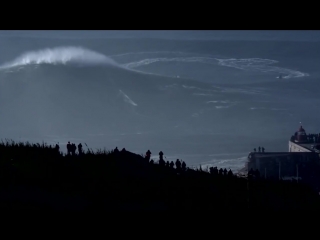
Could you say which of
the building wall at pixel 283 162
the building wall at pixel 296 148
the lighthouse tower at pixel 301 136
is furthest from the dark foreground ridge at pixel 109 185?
the lighthouse tower at pixel 301 136

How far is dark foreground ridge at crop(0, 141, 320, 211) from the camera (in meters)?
5.61

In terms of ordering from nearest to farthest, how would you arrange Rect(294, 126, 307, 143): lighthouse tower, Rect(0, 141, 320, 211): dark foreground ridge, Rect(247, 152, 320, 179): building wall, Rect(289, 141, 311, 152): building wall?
Rect(0, 141, 320, 211): dark foreground ridge
Rect(247, 152, 320, 179): building wall
Rect(289, 141, 311, 152): building wall
Rect(294, 126, 307, 143): lighthouse tower

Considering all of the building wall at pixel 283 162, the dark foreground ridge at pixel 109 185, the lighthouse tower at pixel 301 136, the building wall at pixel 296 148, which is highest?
the lighthouse tower at pixel 301 136

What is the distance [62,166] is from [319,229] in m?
5.05

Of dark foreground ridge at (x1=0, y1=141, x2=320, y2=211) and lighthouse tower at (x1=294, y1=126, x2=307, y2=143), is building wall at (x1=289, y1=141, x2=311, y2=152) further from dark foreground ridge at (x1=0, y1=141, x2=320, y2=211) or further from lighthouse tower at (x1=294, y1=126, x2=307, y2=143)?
dark foreground ridge at (x1=0, y1=141, x2=320, y2=211)

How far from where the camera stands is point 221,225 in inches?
90.8

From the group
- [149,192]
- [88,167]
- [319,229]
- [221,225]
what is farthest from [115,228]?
[88,167]

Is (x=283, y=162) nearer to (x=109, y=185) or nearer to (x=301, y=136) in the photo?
(x=301, y=136)

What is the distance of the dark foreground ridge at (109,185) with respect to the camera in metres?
5.61

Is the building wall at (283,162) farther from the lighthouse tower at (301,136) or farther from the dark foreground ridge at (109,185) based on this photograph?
the dark foreground ridge at (109,185)

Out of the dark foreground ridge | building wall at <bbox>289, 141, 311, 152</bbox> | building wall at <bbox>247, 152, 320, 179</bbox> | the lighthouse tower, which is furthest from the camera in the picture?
the lighthouse tower

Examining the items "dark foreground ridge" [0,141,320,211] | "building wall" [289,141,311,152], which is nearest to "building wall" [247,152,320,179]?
"building wall" [289,141,311,152]

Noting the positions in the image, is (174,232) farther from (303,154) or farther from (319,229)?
(303,154)

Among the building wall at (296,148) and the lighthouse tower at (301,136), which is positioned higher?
the lighthouse tower at (301,136)
